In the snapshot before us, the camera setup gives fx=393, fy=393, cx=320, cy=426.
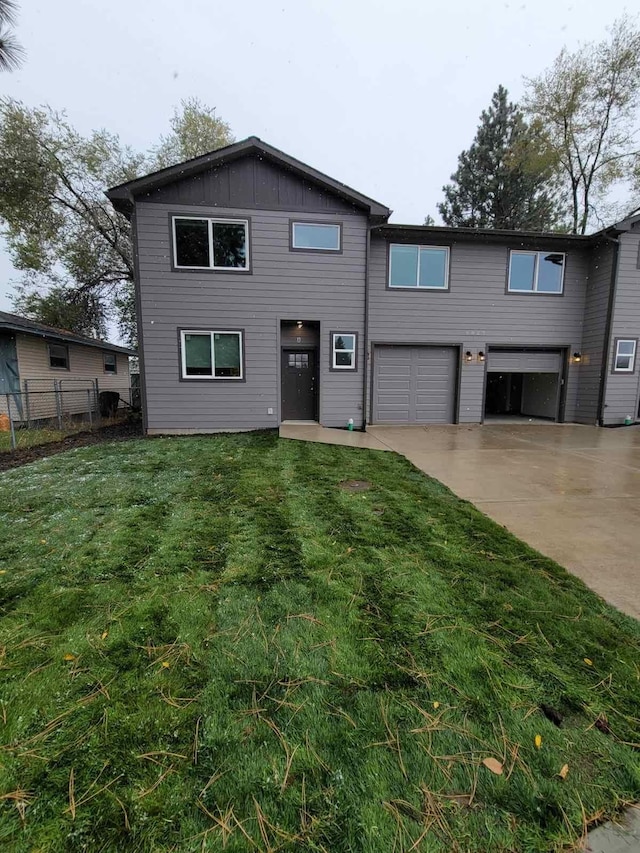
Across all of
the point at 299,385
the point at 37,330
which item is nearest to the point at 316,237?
the point at 299,385

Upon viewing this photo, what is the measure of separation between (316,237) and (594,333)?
7886 mm

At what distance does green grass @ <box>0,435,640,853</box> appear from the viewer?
1202mm

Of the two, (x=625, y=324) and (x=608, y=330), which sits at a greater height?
(x=625, y=324)

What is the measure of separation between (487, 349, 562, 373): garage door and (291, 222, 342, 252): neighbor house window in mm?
5184

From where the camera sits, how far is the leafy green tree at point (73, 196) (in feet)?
42.0

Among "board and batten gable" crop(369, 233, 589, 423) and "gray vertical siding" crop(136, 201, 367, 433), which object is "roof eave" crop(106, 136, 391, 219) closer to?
"gray vertical siding" crop(136, 201, 367, 433)

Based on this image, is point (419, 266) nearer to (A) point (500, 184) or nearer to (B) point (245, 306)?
(B) point (245, 306)

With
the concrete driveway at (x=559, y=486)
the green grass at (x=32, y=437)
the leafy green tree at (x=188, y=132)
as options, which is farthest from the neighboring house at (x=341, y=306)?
the leafy green tree at (x=188, y=132)

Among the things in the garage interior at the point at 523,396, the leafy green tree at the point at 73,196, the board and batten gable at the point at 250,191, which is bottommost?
the garage interior at the point at 523,396

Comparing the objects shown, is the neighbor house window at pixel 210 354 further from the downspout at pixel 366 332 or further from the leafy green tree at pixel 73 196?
the leafy green tree at pixel 73 196

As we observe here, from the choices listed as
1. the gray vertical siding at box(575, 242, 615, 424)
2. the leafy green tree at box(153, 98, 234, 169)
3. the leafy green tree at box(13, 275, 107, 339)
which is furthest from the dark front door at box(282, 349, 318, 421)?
the leafy green tree at box(153, 98, 234, 169)

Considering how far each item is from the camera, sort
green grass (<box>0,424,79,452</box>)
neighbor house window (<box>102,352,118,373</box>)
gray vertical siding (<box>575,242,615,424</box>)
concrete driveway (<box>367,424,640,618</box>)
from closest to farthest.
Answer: concrete driveway (<box>367,424,640,618</box>), green grass (<box>0,424,79,452</box>), gray vertical siding (<box>575,242,615,424</box>), neighbor house window (<box>102,352,118,373</box>)

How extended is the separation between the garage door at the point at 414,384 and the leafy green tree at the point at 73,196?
11.2m

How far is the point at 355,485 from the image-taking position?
4.78 m
